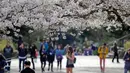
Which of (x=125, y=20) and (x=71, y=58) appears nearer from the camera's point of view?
(x=71, y=58)

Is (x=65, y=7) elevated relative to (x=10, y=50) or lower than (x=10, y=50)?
elevated

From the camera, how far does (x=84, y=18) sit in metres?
24.4

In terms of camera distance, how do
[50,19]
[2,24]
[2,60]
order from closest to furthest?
[2,60], [2,24], [50,19]

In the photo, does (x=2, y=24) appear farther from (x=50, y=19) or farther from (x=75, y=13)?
(x=75, y=13)

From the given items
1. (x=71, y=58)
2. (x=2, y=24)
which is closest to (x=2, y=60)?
(x=2, y=24)

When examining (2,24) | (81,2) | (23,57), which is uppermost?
(81,2)

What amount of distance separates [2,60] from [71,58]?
166 inches

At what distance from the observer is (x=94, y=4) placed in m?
22.5

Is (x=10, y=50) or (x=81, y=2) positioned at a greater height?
(x=81, y=2)

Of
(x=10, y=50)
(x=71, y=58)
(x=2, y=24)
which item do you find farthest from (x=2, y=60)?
(x=10, y=50)

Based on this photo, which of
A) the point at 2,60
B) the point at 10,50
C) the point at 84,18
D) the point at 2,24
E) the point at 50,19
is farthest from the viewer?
the point at 84,18

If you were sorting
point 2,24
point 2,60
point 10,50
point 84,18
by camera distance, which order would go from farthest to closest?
1. point 84,18
2. point 10,50
3. point 2,24
4. point 2,60

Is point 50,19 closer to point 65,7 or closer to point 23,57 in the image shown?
point 65,7

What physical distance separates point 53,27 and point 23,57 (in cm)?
390
